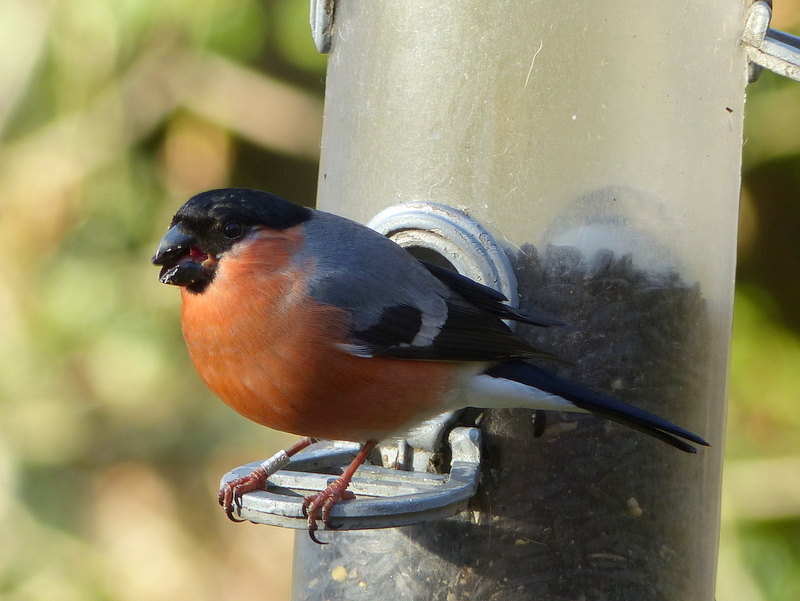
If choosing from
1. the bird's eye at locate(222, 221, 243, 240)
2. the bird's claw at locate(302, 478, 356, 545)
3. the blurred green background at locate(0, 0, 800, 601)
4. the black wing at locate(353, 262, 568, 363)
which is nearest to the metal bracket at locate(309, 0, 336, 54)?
the bird's eye at locate(222, 221, 243, 240)

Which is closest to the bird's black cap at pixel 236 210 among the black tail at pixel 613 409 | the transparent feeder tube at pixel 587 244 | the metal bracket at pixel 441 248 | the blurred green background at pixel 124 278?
the metal bracket at pixel 441 248

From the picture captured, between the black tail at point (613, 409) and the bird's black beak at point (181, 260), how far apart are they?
2.95 feet

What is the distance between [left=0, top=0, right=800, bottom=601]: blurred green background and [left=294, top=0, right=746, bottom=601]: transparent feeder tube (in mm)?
1381

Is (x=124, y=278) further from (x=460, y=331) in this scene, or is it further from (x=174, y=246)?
(x=460, y=331)

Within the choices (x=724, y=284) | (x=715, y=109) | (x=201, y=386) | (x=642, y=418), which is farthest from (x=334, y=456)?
(x=201, y=386)

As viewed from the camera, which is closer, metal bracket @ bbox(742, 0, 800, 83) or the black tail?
the black tail

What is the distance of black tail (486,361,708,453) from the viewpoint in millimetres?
2611

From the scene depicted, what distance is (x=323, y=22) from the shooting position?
336cm

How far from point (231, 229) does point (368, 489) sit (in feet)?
2.72

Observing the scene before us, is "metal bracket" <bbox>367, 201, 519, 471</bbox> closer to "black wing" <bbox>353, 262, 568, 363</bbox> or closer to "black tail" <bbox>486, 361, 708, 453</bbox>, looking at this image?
"black wing" <bbox>353, 262, 568, 363</bbox>

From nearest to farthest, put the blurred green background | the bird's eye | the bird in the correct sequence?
the bird
the bird's eye
the blurred green background

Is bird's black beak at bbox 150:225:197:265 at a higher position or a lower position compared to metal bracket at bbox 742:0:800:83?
lower

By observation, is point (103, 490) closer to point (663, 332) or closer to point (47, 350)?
point (47, 350)

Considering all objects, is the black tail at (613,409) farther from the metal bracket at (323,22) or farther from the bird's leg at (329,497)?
the metal bracket at (323,22)
